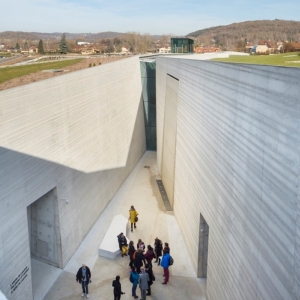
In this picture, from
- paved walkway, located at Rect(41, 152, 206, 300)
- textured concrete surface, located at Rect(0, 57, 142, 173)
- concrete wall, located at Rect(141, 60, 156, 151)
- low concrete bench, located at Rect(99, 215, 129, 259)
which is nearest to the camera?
textured concrete surface, located at Rect(0, 57, 142, 173)

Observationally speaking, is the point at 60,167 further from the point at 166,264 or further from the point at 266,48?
the point at 266,48

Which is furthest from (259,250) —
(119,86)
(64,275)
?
(119,86)

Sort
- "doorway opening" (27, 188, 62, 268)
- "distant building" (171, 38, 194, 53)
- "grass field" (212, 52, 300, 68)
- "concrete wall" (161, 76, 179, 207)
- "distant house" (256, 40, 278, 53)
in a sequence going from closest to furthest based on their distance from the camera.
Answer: "grass field" (212, 52, 300, 68) < "doorway opening" (27, 188, 62, 268) < "concrete wall" (161, 76, 179, 207) < "distant house" (256, 40, 278, 53) < "distant building" (171, 38, 194, 53)

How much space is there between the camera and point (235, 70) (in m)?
6.86

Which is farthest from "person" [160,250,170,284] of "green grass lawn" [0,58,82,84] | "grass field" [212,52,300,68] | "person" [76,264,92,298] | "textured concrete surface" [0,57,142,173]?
"green grass lawn" [0,58,82,84]

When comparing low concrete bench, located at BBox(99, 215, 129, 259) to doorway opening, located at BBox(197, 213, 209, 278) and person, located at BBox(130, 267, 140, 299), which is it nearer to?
person, located at BBox(130, 267, 140, 299)

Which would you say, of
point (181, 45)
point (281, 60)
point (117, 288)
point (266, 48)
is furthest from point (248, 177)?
point (266, 48)

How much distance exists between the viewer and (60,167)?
1086 centimetres

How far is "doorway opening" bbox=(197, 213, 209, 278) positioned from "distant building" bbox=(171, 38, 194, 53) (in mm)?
29182

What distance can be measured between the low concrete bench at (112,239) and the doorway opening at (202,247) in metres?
2.85

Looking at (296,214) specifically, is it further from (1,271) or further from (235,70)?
(1,271)

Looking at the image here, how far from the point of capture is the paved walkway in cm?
996

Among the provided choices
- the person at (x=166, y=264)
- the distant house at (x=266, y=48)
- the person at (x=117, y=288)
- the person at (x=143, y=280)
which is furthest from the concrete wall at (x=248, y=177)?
the distant house at (x=266, y=48)

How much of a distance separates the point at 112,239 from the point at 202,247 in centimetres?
343
